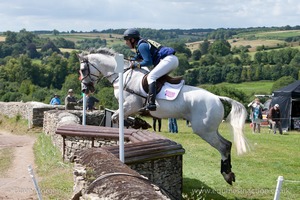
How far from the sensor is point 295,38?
13075 centimetres

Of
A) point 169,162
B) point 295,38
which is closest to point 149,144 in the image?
point 169,162

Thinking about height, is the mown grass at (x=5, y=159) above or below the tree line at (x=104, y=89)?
above

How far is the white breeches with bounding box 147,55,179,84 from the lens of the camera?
9.22 m

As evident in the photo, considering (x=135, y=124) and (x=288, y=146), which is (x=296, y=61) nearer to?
(x=288, y=146)

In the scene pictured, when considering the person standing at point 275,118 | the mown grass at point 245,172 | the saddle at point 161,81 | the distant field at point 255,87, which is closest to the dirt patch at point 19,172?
the saddle at point 161,81

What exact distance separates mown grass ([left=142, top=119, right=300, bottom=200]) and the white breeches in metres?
1.68

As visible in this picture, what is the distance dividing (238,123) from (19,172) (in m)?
5.80

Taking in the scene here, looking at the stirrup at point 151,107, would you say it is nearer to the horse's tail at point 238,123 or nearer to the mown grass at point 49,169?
the horse's tail at point 238,123

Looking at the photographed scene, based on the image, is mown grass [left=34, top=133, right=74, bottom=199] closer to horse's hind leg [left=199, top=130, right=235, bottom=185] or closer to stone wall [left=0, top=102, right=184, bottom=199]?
stone wall [left=0, top=102, right=184, bottom=199]

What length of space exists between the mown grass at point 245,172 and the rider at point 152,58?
5.52 feet

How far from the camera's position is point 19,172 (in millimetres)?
12750

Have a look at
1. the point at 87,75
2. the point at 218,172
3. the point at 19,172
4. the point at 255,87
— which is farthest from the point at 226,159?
the point at 255,87

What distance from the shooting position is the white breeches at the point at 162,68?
363 inches

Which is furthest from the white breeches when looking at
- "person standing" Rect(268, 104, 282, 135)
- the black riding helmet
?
"person standing" Rect(268, 104, 282, 135)
